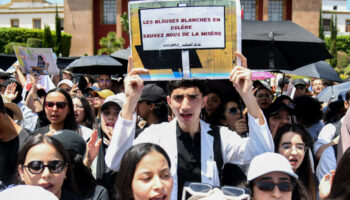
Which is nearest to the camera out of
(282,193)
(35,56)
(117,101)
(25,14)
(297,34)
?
(282,193)

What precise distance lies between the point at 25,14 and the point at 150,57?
59.0m

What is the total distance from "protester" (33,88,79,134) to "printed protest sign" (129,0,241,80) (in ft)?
5.00

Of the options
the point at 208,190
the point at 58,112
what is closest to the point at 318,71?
the point at 58,112

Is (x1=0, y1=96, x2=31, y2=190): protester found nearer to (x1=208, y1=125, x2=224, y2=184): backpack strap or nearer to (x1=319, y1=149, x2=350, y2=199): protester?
(x1=208, y1=125, x2=224, y2=184): backpack strap

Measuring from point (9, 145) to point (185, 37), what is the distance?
164 centimetres

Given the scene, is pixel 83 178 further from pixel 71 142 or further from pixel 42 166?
pixel 42 166

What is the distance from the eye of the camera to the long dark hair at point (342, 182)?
202 centimetres

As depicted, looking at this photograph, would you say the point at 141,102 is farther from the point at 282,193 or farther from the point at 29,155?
the point at 282,193

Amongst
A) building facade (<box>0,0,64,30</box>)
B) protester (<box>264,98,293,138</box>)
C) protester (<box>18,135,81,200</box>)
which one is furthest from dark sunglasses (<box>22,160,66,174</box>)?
building facade (<box>0,0,64,30</box>)

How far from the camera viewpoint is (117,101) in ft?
13.6

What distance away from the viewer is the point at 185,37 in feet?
8.96

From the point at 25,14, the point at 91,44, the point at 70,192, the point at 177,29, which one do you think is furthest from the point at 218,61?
the point at 25,14

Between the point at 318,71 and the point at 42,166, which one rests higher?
the point at 318,71

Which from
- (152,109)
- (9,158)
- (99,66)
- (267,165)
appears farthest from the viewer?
(99,66)
